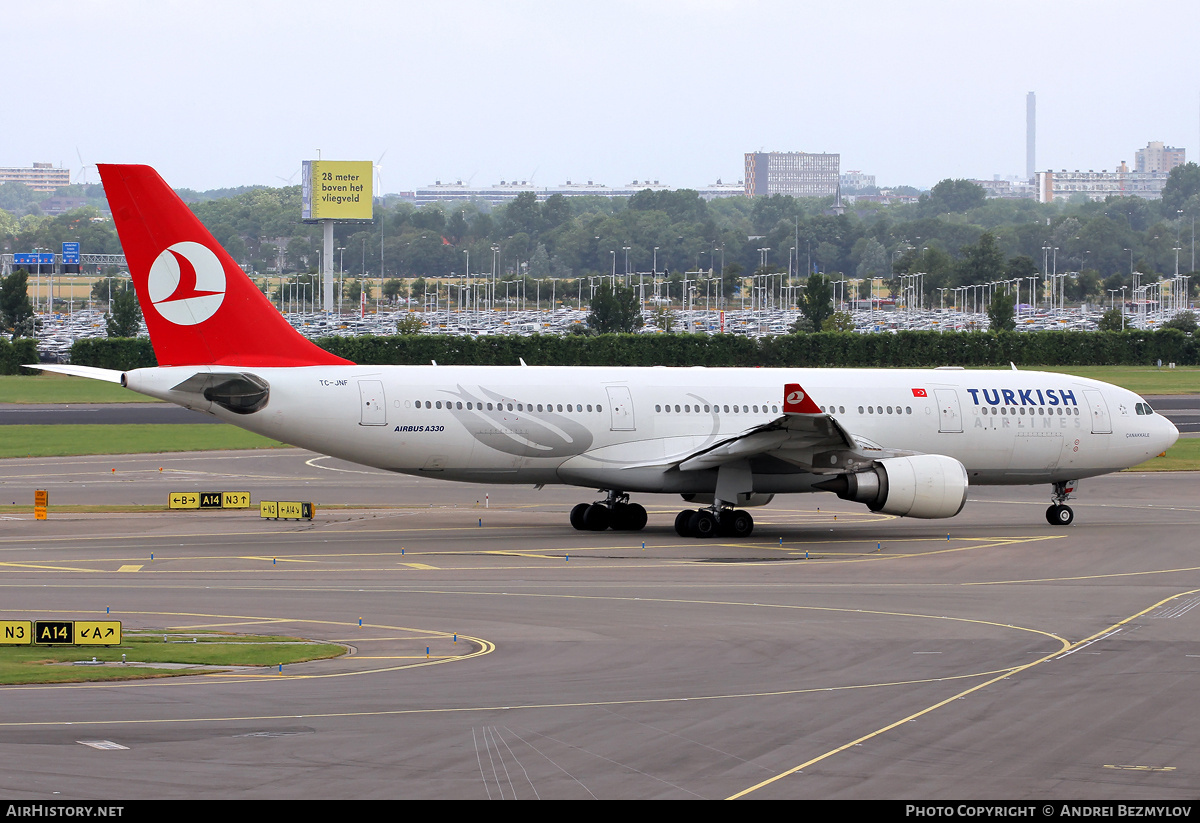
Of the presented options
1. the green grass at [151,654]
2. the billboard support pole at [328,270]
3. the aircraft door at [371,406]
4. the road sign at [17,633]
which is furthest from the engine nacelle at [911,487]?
the billboard support pole at [328,270]

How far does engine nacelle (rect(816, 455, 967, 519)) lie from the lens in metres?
30.7

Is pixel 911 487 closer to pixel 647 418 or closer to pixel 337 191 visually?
pixel 647 418

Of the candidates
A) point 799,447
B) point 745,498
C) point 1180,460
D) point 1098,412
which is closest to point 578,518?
point 745,498

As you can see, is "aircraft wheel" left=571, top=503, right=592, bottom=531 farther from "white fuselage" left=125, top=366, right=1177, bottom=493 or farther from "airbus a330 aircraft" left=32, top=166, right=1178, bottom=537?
"white fuselage" left=125, top=366, right=1177, bottom=493

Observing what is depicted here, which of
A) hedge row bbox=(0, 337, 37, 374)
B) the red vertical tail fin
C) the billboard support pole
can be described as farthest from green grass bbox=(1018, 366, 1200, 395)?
the billboard support pole

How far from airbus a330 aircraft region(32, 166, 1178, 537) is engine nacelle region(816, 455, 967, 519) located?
0.11 feet

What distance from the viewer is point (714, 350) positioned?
307ft

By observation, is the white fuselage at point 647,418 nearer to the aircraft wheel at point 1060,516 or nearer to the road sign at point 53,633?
the aircraft wheel at point 1060,516

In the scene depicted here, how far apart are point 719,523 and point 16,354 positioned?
75.6 m

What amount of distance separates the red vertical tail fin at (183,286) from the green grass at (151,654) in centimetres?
1171

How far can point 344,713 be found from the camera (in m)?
14.8

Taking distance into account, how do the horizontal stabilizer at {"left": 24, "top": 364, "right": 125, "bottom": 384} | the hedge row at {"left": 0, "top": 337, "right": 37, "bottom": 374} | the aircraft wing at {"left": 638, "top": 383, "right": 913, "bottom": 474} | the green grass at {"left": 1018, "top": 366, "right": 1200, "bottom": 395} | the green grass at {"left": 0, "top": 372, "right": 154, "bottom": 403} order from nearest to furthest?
the horizontal stabilizer at {"left": 24, "top": 364, "right": 125, "bottom": 384}, the aircraft wing at {"left": 638, "top": 383, "right": 913, "bottom": 474}, the green grass at {"left": 0, "top": 372, "right": 154, "bottom": 403}, the green grass at {"left": 1018, "top": 366, "right": 1200, "bottom": 395}, the hedge row at {"left": 0, "top": 337, "right": 37, "bottom": 374}

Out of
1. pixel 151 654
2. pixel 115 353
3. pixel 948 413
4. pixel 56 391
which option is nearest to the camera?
pixel 151 654
